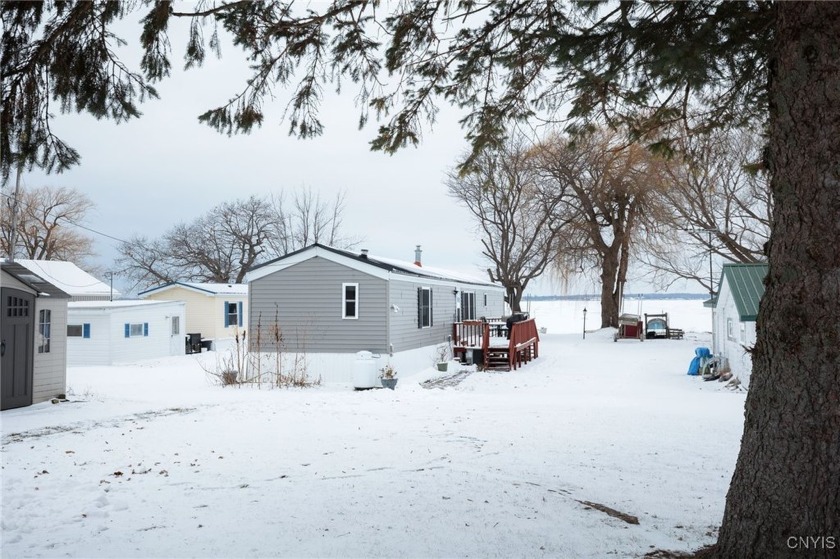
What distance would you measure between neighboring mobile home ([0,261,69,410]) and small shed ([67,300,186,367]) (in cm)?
1017

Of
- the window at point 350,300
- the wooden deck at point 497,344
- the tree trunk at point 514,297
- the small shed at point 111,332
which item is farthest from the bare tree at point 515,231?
the small shed at point 111,332

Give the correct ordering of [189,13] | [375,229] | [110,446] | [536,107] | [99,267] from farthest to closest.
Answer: [99,267] < [375,229] < [110,446] < [536,107] < [189,13]

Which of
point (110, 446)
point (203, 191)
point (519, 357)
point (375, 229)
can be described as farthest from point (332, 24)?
point (203, 191)

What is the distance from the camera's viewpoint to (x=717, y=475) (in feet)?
18.3

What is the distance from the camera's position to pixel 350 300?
50.9ft

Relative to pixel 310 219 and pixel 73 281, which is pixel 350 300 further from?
pixel 310 219

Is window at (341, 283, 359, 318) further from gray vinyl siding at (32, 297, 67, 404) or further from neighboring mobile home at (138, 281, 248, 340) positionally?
neighboring mobile home at (138, 281, 248, 340)

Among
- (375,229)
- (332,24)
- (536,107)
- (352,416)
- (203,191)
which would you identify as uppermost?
(203,191)

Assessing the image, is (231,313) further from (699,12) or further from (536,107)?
(699,12)

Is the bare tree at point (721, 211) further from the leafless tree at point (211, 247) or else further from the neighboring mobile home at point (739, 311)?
the leafless tree at point (211, 247)

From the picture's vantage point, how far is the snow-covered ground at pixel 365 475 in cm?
385

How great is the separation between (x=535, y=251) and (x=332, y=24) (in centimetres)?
2720

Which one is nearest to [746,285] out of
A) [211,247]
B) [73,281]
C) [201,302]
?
[201,302]

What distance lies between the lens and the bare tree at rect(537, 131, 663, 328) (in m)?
26.1
